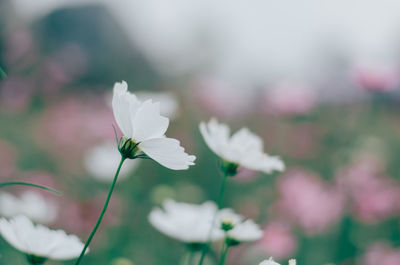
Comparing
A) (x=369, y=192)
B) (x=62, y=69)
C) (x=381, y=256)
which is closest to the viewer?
(x=381, y=256)

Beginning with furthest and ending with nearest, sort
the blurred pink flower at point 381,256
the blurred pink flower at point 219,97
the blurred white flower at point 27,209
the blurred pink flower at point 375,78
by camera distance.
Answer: the blurred pink flower at point 219,97 → the blurred pink flower at point 375,78 → the blurred pink flower at point 381,256 → the blurred white flower at point 27,209

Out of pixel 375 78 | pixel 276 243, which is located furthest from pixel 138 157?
pixel 375 78

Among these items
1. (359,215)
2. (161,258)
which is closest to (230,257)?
(161,258)

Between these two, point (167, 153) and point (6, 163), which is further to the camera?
point (6, 163)

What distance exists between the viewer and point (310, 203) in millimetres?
1394

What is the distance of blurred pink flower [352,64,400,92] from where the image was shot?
140 centimetres

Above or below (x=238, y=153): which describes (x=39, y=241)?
Answer: below

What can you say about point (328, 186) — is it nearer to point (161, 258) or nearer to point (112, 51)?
point (161, 258)

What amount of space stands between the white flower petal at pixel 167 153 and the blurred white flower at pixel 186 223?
17 cm

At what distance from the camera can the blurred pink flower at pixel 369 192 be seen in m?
1.29

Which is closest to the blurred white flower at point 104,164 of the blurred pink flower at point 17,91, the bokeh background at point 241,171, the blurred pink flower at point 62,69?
the bokeh background at point 241,171

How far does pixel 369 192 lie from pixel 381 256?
0.68 feet

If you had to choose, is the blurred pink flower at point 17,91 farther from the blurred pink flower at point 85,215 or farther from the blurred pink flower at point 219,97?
the blurred pink flower at point 85,215

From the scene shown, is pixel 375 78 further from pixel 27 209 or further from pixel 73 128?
pixel 73 128
